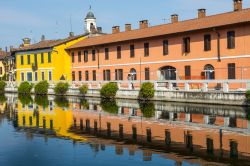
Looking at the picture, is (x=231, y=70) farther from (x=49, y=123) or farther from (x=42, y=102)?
(x=49, y=123)

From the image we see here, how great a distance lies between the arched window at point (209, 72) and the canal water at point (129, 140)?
39.9 ft

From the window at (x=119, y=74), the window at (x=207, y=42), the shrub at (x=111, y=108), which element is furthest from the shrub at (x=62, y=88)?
the window at (x=207, y=42)

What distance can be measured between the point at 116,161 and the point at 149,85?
72.3 ft

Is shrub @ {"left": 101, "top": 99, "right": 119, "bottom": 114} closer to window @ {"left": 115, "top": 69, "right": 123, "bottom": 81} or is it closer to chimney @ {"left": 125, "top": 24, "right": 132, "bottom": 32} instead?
window @ {"left": 115, "top": 69, "right": 123, "bottom": 81}

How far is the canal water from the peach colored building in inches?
442

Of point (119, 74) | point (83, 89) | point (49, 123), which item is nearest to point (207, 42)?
point (119, 74)

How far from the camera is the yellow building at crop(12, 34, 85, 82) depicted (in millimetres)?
55469

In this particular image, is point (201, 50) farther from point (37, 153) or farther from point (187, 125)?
point (37, 153)

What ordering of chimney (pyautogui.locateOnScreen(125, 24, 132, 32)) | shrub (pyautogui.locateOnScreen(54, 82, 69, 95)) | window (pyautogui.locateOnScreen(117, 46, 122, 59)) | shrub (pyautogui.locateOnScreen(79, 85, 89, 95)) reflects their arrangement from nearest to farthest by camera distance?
shrub (pyautogui.locateOnScreen(79, 85, 89, 95))
window (pyautogui.locateOnScreen(117, 46, 122, 59))
shrub (pyautogui.locateOnScreen(54, 82, 69, 95))
chimney (pyautogui.locateOnScreen(125, 24, 132, 32))

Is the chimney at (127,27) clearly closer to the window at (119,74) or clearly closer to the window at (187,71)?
the window at (119,74)

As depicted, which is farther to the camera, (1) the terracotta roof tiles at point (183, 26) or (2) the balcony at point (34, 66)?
(2) the balcony at point (34, 66)

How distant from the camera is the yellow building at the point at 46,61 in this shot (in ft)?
182

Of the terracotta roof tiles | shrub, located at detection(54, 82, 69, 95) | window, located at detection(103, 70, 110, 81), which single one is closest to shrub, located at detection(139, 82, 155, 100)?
the terracotta roof tiles

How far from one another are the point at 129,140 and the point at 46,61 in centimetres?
4453
